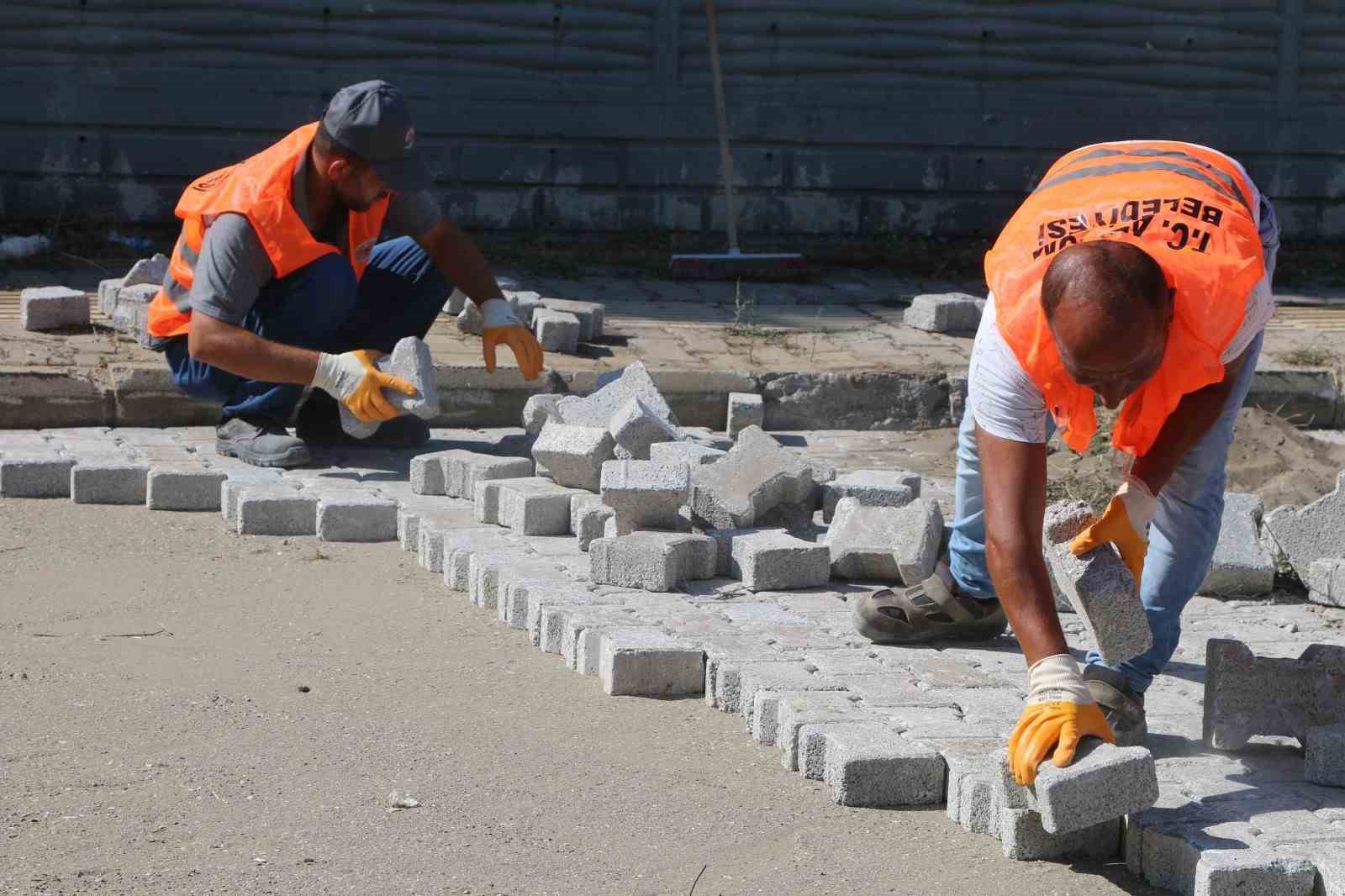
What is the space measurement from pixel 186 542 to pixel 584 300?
3.39 metres

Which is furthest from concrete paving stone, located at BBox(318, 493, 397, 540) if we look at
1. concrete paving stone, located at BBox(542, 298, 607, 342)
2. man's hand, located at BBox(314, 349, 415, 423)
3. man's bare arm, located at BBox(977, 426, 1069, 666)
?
man's bare arm, located at BBox(977, 426, 1069, 666)

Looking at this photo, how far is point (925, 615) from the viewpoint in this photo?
4480mm

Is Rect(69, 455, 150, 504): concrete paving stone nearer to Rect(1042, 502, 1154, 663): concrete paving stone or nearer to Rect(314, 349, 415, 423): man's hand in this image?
Rect(314, 349, 415, 423): man's hand

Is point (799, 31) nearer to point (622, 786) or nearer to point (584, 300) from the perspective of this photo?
point (584, 300)

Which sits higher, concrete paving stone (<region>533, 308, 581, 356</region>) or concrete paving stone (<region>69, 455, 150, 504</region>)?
concrete paving stone (<region>533, 308, 581, 356</region>)

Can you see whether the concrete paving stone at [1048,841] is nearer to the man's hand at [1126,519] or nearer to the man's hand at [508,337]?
the man's hand at [1126,519]

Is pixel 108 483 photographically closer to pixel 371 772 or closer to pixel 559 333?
pixel 559 333

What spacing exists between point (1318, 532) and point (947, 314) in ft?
10.3

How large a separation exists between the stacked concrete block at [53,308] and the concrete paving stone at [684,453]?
3.09 m

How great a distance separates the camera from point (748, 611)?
475cm

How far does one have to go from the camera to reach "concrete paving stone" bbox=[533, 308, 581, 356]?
24.2ft

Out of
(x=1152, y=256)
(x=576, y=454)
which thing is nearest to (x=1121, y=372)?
(x=1152, y=256)

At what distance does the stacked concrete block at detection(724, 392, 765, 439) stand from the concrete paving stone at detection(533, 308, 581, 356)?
2.97 feet

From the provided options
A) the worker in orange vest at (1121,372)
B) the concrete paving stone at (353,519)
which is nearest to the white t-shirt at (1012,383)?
the worker in orange vest at (1121,372)
